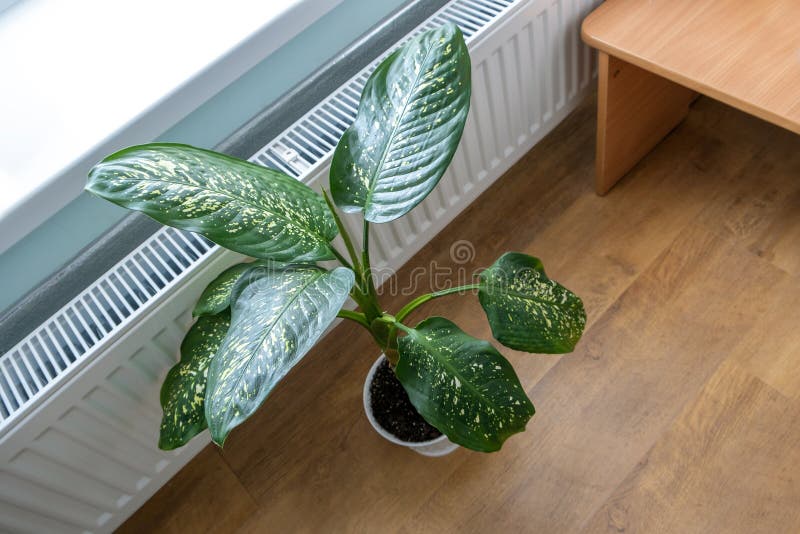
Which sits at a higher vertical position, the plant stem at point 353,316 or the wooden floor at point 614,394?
the plant stem at point 353,316

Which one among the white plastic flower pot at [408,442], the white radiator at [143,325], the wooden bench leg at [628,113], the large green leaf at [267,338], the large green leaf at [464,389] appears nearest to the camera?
the large green leaf at [267,338]

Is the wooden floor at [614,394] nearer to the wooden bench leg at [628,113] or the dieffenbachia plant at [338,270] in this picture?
the wooden bench leg at [628,113]

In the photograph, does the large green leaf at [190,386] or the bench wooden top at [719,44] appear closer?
the large green leaf at [190,386]

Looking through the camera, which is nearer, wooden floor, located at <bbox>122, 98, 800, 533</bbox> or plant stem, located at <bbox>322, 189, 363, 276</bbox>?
plant stem, located at <bbox>322, 189, 363, 276</bbox>

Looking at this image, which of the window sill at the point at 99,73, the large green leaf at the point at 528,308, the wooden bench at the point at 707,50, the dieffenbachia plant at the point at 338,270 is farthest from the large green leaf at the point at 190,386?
the wooden bench at the point at 707,50

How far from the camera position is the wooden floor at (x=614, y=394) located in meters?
1.22

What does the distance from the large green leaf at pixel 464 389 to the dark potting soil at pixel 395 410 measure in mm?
327

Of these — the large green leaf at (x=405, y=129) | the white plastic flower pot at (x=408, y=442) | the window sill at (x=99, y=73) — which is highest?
the window sill at (x=99, y=73)

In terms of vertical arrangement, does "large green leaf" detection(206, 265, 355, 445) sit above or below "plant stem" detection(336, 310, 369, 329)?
above

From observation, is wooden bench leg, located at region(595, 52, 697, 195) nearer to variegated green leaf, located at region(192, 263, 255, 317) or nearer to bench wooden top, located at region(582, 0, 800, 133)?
bench wooden top, located at region(582, 0, 800, 133)

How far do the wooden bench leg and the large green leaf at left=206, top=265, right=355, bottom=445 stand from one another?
0.76 m

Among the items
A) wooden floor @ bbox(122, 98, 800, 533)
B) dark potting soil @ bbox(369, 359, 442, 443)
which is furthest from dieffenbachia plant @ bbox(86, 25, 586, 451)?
wooden floor @ bbox(122, 98, 800, 533)

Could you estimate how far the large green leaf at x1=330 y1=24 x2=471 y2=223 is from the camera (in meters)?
0.81

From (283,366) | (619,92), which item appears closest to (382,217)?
(283,366)
